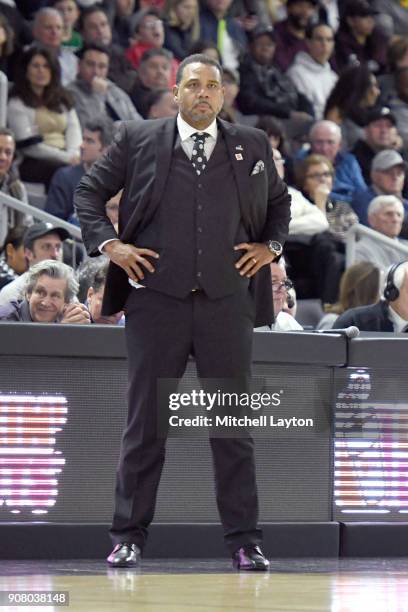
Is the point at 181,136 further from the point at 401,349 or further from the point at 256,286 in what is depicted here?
the point at 401,349

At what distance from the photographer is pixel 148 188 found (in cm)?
506

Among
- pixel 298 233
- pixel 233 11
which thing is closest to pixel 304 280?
pixel 298 233

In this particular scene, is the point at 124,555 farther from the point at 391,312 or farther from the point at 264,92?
the point at 264,92

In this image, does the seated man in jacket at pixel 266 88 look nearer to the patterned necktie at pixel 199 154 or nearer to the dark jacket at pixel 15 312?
the dark jacket at pixel 15 312

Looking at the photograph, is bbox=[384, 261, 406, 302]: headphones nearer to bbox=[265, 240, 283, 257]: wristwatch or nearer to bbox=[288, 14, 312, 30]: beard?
bbox=[265, 240, 283, 257]: wristwatch

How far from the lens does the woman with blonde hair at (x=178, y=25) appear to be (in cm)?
1273

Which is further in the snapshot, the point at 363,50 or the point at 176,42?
the point at 363,50

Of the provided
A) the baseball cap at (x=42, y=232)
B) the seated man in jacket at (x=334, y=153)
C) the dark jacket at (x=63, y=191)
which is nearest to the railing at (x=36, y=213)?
the baseball cap at (x=42, y=232)

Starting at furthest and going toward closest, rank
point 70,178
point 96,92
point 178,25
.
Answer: point 178,25 < point 96,92 < point 70,178

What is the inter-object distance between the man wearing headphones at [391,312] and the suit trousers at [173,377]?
233 centimetres

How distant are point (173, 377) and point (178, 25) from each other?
819 centimetres

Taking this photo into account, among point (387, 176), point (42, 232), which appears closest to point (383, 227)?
point (387, 176)

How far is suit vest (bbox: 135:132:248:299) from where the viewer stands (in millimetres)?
5012

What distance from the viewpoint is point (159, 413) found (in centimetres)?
514
